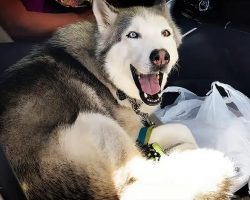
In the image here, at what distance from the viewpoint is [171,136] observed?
2.38m

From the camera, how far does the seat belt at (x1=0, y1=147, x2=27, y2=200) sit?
1550mm

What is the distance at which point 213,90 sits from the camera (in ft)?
8.17

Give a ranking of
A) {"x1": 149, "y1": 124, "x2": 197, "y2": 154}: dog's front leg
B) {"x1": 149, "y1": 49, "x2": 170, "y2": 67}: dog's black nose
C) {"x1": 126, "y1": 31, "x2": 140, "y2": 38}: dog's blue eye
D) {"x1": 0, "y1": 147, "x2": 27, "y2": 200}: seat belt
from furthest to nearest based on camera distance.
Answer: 1. {"x1": 149, "y1": 124, "x2": 197, "y2": 154}: dog's front leg
2. {"x1": 126, "y1": 31, "x2": 140, "y2": 38}: dog's blue eye
3. {"x1": 149, "y1": 49, "x2": 170, "y2": 67}: dog's black nose
4. {"x1": 0, "y1": 147, "x2": 27, "y2": 200}: seat belt

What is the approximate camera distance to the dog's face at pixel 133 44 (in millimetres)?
2217

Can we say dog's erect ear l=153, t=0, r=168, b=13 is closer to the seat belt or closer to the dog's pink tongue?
the dog's pink tongue

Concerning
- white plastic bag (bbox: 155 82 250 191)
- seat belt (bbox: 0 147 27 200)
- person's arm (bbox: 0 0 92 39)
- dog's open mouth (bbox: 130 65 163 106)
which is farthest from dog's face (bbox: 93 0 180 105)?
seat belt (bbox: 0 147 27 200)

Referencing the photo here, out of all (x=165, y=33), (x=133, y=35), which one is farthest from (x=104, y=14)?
(x=165, y=33)

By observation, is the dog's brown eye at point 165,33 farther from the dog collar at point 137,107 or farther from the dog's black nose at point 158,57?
the dog collar at point 137,107

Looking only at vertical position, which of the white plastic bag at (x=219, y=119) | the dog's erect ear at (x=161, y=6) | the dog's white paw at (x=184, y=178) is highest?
the dog's erect ear at (x=161, y=6)

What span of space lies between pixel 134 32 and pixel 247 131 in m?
0.67

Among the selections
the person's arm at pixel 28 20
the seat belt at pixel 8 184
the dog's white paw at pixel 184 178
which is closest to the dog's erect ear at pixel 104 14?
the person's arm at pixel 28 20

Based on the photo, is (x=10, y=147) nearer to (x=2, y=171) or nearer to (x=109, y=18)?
(x=2, y=171)

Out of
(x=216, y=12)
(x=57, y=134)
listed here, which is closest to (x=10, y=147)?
(x=57, y=134)

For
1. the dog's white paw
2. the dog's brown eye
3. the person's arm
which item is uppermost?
the person's arm
